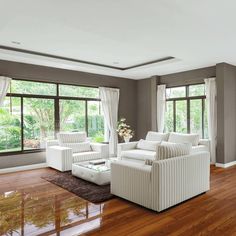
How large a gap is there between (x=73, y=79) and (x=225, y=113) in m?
4.35

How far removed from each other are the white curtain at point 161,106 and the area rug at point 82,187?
3551mm

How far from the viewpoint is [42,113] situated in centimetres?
600

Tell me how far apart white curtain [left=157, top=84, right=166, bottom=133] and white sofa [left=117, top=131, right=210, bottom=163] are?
1.08 meters

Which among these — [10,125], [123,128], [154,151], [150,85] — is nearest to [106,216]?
[154,151]

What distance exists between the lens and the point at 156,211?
294 cm

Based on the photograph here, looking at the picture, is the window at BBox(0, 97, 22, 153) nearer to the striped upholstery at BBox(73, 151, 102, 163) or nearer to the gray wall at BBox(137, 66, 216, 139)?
the striped upholstery at BBox(73, 151, 102, 163)

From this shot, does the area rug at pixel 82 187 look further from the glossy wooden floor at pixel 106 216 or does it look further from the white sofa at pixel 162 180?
the white sofa at pixel 162 180

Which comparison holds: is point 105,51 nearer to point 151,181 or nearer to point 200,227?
point 151,181

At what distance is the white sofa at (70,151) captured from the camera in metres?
5.25

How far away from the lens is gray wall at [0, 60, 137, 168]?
5363 millimetres

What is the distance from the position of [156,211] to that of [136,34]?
2811 mm

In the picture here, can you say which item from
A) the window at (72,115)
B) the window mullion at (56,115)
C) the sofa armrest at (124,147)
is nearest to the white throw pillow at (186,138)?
the sofa armrest at (124,147)

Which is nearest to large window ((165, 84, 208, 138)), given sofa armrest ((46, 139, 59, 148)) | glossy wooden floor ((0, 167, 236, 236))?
glossy wooden floor ((0, 167, 236, 236))

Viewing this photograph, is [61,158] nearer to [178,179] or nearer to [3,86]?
[3,86]
